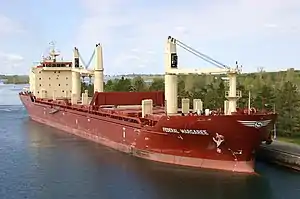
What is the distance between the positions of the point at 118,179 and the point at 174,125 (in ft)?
11.2

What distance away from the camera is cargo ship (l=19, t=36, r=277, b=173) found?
63.2 ft

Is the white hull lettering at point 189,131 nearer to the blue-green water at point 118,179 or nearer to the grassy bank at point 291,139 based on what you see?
the blue-green water at point 118,179

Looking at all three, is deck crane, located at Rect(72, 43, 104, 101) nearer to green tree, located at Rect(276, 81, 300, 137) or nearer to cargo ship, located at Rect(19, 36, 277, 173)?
cargo ship, located at Rect(19, 36, 277, 173)

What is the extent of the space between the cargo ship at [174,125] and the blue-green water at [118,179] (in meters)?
0.66

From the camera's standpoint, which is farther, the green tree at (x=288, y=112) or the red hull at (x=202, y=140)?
the green tree at (x=288, y=112)

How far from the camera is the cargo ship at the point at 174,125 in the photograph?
1927 cm

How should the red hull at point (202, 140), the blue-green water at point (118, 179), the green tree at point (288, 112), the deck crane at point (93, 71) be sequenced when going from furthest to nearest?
the deck crane at point (93, 71)
the green tree at point (288, 112)
the red hull at point (202, 140)
the blue-green water at point (118, 179)

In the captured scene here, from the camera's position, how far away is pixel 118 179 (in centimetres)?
1958

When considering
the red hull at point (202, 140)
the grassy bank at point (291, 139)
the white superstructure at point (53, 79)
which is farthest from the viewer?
the white superstructure at point (53, 79)

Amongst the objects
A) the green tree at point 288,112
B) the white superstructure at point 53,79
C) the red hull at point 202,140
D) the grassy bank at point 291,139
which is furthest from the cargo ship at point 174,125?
the white superstructure at point 53,79

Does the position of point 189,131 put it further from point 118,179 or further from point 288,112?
point 288,112

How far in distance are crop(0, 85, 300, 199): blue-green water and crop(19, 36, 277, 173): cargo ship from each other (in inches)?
25.9

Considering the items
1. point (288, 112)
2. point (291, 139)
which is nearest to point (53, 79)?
point (288, 112)

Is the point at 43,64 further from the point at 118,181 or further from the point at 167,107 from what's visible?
the point at 118,181
